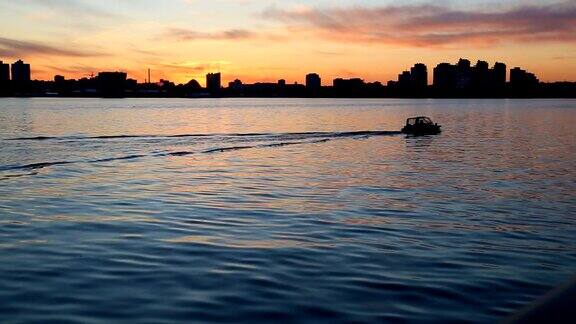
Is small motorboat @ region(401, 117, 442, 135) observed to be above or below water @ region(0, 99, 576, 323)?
above

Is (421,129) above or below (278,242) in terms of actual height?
above

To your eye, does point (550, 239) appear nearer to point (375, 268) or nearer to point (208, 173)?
point (375, 268)

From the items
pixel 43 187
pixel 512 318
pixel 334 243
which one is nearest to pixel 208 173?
pixel 43 187

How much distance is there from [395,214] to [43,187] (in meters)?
16.9

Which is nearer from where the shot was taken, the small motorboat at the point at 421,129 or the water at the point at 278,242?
the water at the point at 278,242

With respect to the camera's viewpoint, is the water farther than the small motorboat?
No

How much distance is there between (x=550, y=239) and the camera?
16.2 m

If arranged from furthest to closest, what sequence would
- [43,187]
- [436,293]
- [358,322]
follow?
1. [43,187]
2. [436,293]
3. [358,322]

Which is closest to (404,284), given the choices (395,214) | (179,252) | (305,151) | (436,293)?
(436,293)

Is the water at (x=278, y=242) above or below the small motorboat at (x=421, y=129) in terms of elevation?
below

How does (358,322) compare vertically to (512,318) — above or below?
below

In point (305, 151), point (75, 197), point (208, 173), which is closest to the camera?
point (75, 197)

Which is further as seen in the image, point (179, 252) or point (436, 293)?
point (179, 252)

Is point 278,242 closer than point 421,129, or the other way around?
point 278,242
